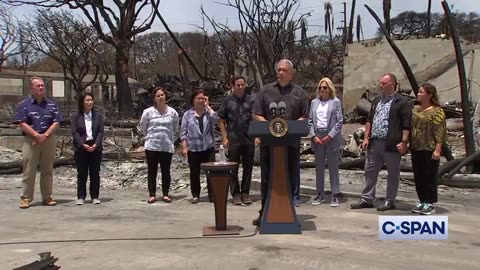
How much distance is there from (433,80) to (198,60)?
75.2 ft

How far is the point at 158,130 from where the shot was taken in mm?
8844

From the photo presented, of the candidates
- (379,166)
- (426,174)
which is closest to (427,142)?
(426,174)

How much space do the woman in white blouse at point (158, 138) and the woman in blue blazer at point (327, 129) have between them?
6.97ft

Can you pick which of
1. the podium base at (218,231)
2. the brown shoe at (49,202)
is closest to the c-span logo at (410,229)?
the podium base at (218,231)

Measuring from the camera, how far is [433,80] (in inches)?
1211

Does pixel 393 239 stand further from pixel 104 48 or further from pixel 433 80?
pixel 104 48

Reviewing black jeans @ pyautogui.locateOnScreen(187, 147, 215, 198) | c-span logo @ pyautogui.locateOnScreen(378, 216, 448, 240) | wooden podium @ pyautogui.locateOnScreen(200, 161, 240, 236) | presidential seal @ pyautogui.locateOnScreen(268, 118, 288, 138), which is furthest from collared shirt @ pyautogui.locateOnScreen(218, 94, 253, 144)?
c-span logo @ pyautogui.locateOnScreen(378, 216, 448, 240)

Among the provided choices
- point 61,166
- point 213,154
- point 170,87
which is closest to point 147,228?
point 213,154

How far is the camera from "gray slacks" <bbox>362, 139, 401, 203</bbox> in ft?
25.5

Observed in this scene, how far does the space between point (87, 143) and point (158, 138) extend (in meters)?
1.02

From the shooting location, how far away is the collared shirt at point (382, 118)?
7.75 meters

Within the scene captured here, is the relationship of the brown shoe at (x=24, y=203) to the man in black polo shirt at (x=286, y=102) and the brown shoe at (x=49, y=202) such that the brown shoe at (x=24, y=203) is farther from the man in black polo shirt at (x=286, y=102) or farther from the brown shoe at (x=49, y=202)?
the man in black polo shirt at (x=286, y=102)

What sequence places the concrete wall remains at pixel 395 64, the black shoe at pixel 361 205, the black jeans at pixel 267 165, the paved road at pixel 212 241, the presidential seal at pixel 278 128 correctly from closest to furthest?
1. the paved road at pixel 212 241
2. the presidential seal at pixel 278 128
3. the black jeans at pixel 267 165
4. the black shoe at pixel 361 205
5. the concrete wall remains at pixel 395 64

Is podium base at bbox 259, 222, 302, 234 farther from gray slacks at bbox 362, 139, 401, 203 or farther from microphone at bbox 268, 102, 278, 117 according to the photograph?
gray slacks at bbox 362, 139, 401, 203
